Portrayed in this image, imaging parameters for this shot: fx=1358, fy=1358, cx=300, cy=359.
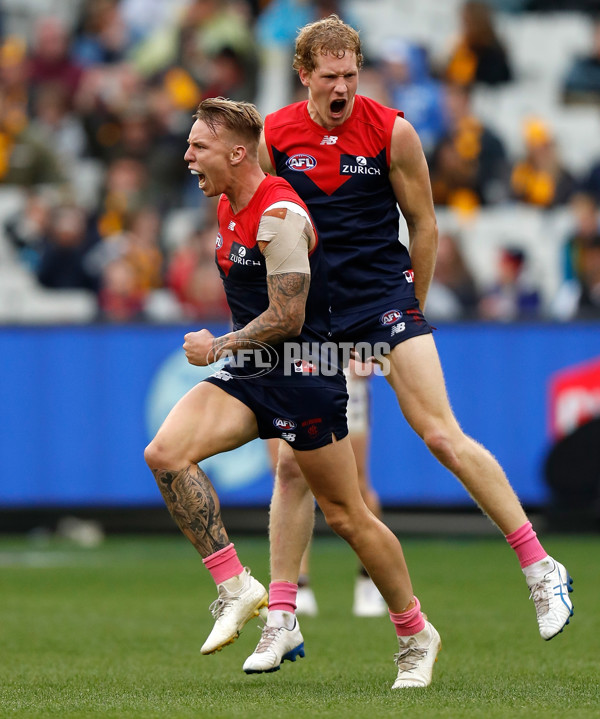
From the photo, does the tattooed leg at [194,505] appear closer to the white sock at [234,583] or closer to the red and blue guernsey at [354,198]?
the white sock at [234,583]

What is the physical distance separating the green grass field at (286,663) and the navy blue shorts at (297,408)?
3.30 ft

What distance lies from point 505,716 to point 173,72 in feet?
41.2

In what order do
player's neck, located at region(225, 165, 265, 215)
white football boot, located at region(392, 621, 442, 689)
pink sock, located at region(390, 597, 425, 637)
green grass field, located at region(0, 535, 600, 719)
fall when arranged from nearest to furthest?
1. green grass field, located at region(0, 535, 600, 719)
2. player's neck, located at region(225, 165, 265, 215)
3. white football boot, located at region(392, 621, 442, 689)
4. pink sock, located at region(390, 597, 425, 637)

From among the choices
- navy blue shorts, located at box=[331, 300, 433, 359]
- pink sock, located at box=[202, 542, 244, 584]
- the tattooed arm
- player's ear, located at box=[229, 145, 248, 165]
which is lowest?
pink sock, located at box=[202, 542, 244, 584]

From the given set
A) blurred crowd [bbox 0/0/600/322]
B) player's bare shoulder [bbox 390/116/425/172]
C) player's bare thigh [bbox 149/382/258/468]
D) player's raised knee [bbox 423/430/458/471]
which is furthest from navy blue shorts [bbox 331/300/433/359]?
blurred crowd [bbox 0/0/600/322]

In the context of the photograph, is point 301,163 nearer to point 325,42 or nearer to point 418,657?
point 325,42

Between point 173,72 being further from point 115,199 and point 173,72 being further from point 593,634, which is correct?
point 593,634

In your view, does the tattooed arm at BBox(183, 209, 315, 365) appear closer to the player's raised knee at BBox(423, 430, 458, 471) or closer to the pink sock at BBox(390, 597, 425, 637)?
the player's raised knee at BBox(423, 430, 458, 471)

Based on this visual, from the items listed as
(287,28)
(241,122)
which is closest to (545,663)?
(241,122)

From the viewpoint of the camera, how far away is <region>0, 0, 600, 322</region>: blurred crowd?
1342 cm

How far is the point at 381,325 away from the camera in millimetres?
5840

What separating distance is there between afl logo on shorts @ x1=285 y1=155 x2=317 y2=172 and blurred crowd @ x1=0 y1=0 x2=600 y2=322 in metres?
6.65

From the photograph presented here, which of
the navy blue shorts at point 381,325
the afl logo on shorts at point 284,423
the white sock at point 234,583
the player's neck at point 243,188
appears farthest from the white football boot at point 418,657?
the player's neck at point 243,188

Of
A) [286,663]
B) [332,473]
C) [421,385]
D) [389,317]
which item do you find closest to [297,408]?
[332,473]
